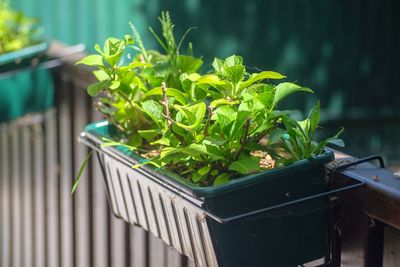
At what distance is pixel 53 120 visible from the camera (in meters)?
3.60

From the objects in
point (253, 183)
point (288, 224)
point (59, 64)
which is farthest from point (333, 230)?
point (59, 64)

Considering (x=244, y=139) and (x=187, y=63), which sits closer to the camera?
(x=244, y=139)

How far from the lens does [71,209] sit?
10.9 feet

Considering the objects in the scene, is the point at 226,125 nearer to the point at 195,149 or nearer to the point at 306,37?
the point at 195,149

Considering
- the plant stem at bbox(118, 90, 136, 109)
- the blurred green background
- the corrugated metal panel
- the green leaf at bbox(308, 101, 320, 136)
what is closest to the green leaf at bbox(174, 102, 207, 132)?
the green leaf at bbox(308, 101, 320, 136)

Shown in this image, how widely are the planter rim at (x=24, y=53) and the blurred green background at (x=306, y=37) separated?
5.71 ft

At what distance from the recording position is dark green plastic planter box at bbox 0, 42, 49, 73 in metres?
3.44

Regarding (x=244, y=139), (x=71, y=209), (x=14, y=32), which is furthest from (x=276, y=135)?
(x=14, y=32)

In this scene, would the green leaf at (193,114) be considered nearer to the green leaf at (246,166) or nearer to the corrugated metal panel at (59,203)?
the green leaf at (246,166)

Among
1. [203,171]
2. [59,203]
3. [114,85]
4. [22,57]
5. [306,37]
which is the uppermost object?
[114,85]

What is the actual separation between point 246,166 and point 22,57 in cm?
208

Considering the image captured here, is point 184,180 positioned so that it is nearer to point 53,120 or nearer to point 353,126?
point 53,120

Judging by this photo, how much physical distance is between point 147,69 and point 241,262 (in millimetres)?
546

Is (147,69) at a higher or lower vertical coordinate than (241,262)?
higher
